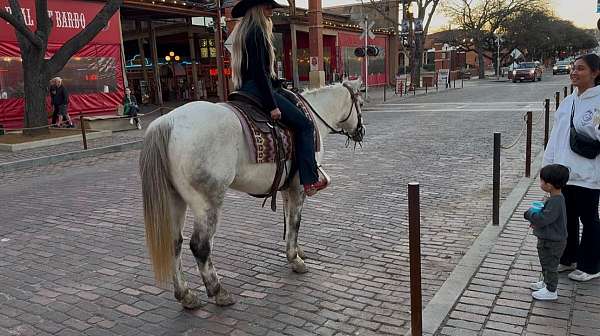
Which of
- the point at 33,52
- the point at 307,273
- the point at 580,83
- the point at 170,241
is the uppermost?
the point at 33,52

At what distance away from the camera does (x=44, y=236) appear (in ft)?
21.2

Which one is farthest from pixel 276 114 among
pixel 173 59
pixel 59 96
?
pixel 173 59

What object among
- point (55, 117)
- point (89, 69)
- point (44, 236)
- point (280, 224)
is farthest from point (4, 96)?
point (280, 224)

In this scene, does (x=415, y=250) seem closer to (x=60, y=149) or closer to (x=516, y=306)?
(x=516, y=306)

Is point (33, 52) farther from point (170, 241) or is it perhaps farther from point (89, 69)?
point (170, 241)

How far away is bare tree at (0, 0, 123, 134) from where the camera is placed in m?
15.5

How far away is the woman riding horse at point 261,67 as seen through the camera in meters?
4.27

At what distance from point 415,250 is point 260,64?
2.07 metres

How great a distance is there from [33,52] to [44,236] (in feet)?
37.2

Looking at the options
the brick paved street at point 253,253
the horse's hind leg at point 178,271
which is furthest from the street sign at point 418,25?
the horse's hind leg at point 178,271

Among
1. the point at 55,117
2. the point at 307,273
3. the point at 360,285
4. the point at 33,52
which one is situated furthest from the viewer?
the point at 55,117

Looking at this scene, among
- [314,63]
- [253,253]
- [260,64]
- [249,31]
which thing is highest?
[314,63]

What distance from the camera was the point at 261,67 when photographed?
4270mm

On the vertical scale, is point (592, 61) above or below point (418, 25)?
below
